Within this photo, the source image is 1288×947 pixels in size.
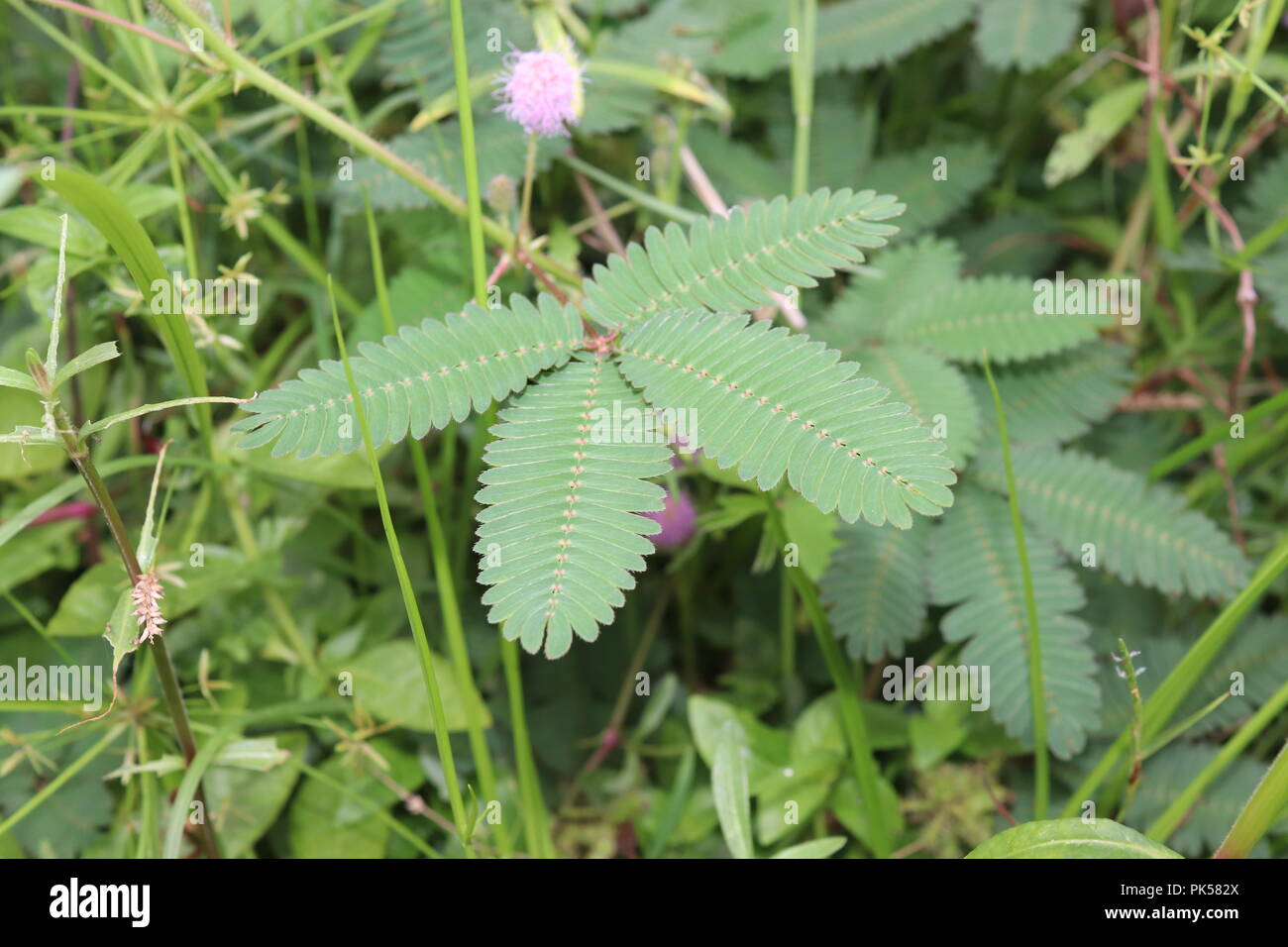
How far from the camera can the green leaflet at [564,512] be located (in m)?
0.81

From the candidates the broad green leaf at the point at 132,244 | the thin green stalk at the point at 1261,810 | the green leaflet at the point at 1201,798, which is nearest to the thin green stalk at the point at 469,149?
the broad green leaf at the point at 132,244

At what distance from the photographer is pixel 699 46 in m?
1.52

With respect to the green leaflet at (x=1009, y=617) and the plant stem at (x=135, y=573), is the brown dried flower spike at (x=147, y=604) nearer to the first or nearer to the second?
the plant stem at (x=135, y=573)

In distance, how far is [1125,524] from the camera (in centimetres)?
133

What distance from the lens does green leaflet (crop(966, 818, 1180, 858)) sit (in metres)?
0.96

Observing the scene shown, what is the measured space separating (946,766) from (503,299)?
2.94 ft

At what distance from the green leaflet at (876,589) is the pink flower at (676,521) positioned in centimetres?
24

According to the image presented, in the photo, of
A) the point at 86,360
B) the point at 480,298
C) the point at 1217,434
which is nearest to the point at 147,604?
A: the point at 86,360

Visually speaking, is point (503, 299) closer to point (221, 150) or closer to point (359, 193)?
point (359, 193)

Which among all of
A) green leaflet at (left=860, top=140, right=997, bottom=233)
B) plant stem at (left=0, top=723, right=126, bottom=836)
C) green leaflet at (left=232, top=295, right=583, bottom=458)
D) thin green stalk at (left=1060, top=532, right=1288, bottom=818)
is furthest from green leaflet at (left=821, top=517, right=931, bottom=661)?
plant stem at (left=0, top=723, right=126, bottom=836)

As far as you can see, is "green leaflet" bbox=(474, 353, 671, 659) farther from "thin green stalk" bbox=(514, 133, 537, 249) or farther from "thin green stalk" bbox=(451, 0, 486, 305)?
"thin green stalk" bbox=(514, 133, 537, 249)

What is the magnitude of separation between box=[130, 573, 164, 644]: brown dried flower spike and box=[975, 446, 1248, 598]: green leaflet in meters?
1.04
